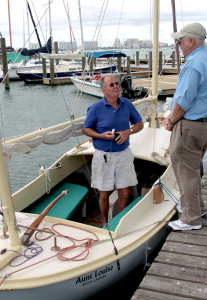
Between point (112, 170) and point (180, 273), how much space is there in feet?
4.41

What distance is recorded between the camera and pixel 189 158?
290 cm

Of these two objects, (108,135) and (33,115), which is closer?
(108,135)

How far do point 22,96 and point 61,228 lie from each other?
847 inches

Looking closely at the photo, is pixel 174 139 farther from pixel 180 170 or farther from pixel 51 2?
pixel 51 2

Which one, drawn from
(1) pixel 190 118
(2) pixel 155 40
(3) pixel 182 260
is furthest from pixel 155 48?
(3) pixel 182 260

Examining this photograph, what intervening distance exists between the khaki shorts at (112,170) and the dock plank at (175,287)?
1.19m

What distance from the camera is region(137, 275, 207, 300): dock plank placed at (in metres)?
2.38

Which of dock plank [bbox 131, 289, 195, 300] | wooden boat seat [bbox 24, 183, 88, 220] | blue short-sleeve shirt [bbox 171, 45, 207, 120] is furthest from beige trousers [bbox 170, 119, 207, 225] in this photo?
wooden boat seat [bbox 24, 183, 88, 220]

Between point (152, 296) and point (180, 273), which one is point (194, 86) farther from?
point (152, 296)

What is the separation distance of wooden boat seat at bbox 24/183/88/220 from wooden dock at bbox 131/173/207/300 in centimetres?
134

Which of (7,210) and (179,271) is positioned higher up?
(7,210)

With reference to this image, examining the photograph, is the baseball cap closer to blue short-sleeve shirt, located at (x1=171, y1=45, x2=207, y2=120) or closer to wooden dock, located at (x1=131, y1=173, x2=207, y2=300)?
blue short-sleeve shirt, located at (x1=171, y1=45, x2=207, y2=120)

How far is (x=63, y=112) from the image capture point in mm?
17859

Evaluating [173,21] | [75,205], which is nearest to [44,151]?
[173,21]
